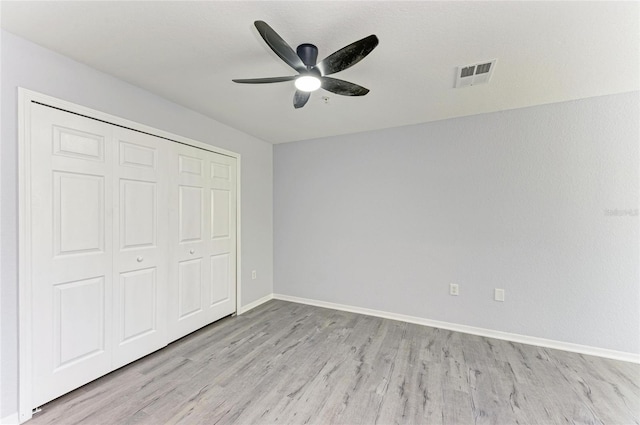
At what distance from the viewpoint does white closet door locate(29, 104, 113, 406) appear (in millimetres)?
1760

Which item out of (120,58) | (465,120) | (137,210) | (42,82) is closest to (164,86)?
(120,58)

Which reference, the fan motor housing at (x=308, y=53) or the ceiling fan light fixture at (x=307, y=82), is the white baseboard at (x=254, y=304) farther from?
the fan motor housing at (x=308, y=53)

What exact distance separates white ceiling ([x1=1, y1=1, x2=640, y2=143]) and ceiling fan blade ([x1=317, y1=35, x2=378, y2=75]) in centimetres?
21

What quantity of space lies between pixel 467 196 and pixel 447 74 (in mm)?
1473

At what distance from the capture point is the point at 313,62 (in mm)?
1737

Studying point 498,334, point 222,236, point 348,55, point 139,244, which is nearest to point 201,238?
point 222,236

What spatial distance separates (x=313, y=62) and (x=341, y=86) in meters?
0.24

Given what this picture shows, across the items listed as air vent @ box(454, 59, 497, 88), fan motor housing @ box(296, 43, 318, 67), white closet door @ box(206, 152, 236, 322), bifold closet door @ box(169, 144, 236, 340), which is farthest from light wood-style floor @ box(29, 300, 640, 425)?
air vent @ box(454, 59, 497, 88)

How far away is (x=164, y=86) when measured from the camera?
233cm

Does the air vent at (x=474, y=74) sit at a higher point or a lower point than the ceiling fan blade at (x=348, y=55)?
higher

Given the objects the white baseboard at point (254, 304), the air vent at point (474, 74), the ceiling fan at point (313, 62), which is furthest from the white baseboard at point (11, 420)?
the air vent at point (474, 74)

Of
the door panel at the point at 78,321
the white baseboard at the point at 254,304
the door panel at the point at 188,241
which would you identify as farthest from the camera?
the white baseboard at the point at 254,304

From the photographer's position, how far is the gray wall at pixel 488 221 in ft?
8.13

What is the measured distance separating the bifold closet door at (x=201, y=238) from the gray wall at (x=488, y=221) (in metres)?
1.08
